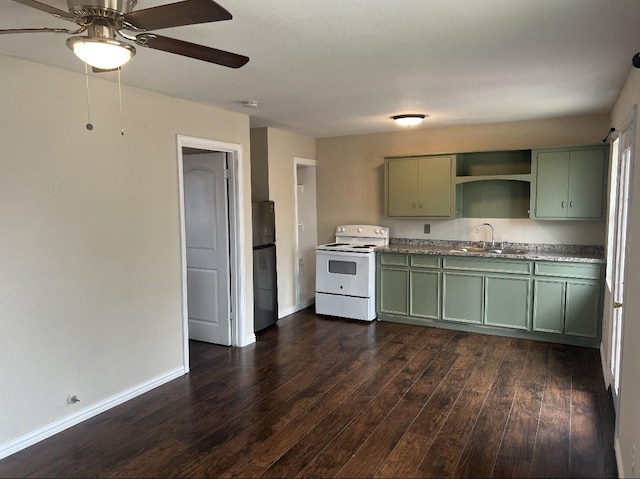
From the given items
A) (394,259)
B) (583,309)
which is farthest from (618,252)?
A: (394,259)

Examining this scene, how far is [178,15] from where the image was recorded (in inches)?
64.1

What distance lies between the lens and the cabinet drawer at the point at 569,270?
441cm

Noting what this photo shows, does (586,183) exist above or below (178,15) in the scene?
below

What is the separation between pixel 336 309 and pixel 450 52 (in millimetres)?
3700

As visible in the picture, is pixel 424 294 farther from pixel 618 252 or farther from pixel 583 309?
pixel 618 252

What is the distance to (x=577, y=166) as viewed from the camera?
4.68 m

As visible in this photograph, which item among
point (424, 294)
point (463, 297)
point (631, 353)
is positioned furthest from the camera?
point (424, 294)

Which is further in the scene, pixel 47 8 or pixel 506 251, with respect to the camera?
pixel 506 251

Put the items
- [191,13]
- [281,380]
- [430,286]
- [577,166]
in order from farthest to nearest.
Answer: [430,286], [577,166], [281,380], [191,13]

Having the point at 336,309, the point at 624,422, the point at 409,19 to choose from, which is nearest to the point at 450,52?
the point at 409,19

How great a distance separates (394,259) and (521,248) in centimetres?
144

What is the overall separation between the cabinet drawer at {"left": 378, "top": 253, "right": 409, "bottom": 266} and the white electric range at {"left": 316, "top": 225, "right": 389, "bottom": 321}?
115 millimetres

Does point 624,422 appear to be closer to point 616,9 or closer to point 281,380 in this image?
point 616,9

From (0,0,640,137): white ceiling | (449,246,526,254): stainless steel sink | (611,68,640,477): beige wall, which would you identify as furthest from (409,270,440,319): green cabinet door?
(611,68,640,477): beige wall
